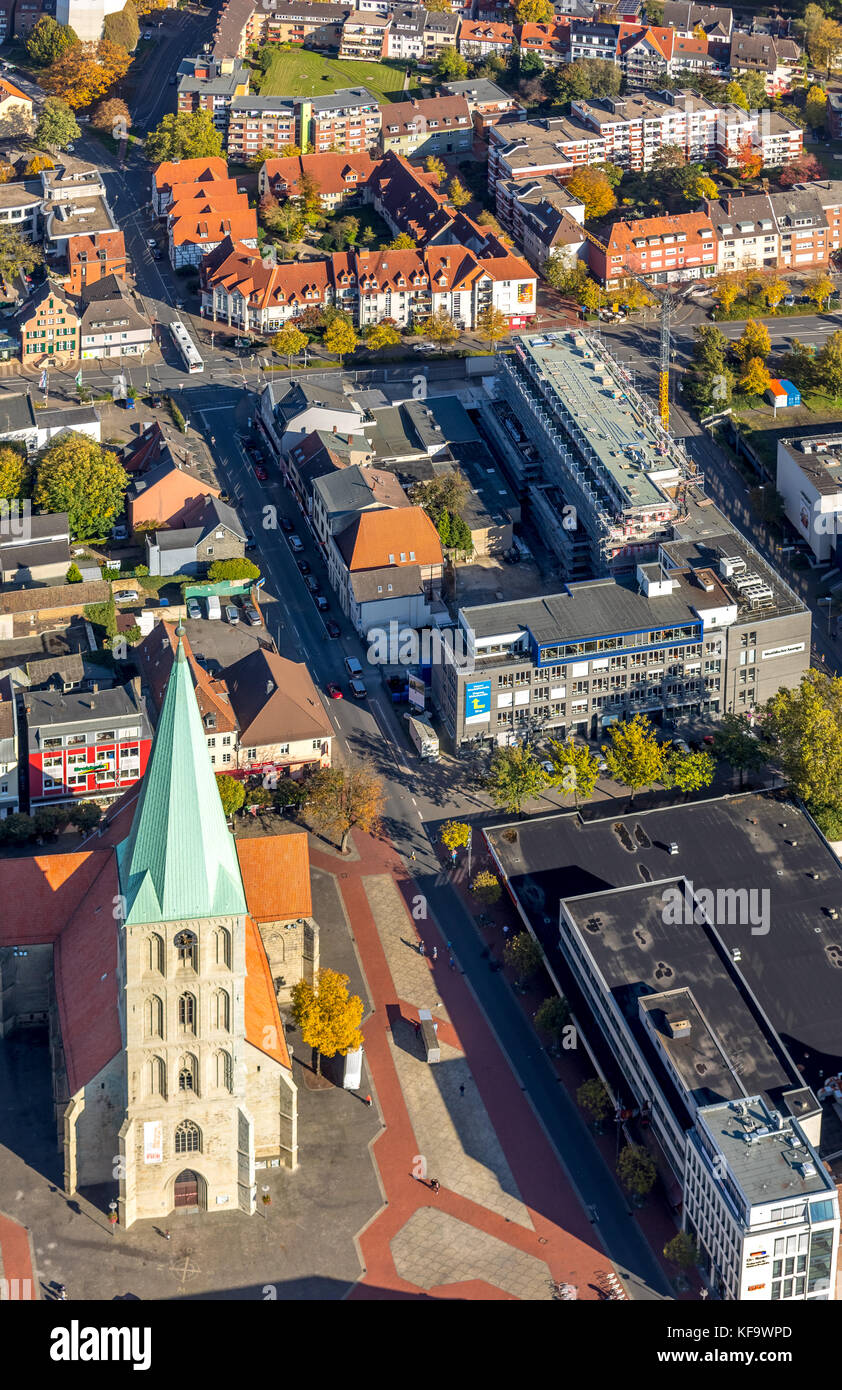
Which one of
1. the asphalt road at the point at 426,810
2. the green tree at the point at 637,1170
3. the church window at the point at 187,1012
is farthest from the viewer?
the asphalt road at the point at 426,810

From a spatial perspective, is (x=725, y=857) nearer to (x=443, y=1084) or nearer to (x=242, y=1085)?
(x=443, y=1084)

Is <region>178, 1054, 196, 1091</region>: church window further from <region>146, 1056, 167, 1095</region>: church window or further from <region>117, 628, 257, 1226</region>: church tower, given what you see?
<region>146, 1056, 167, 1095</region>: church window

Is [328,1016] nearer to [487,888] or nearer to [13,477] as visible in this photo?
[487,888]

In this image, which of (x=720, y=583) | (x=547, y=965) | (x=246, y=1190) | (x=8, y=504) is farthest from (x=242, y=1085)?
(x=8, y=504)

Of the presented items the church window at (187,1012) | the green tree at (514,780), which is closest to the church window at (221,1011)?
the church window at (187,1012)

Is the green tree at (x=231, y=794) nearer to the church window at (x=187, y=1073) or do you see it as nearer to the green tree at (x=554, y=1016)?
the green tree at (x=554, y=1016)

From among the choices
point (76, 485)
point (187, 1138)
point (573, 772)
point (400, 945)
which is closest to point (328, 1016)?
point (400, 945)

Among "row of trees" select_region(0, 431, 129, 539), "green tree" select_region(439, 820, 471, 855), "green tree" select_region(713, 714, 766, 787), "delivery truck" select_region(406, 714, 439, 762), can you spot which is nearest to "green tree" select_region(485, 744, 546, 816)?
"green tree" select_region(439, 820, 471, 855)
